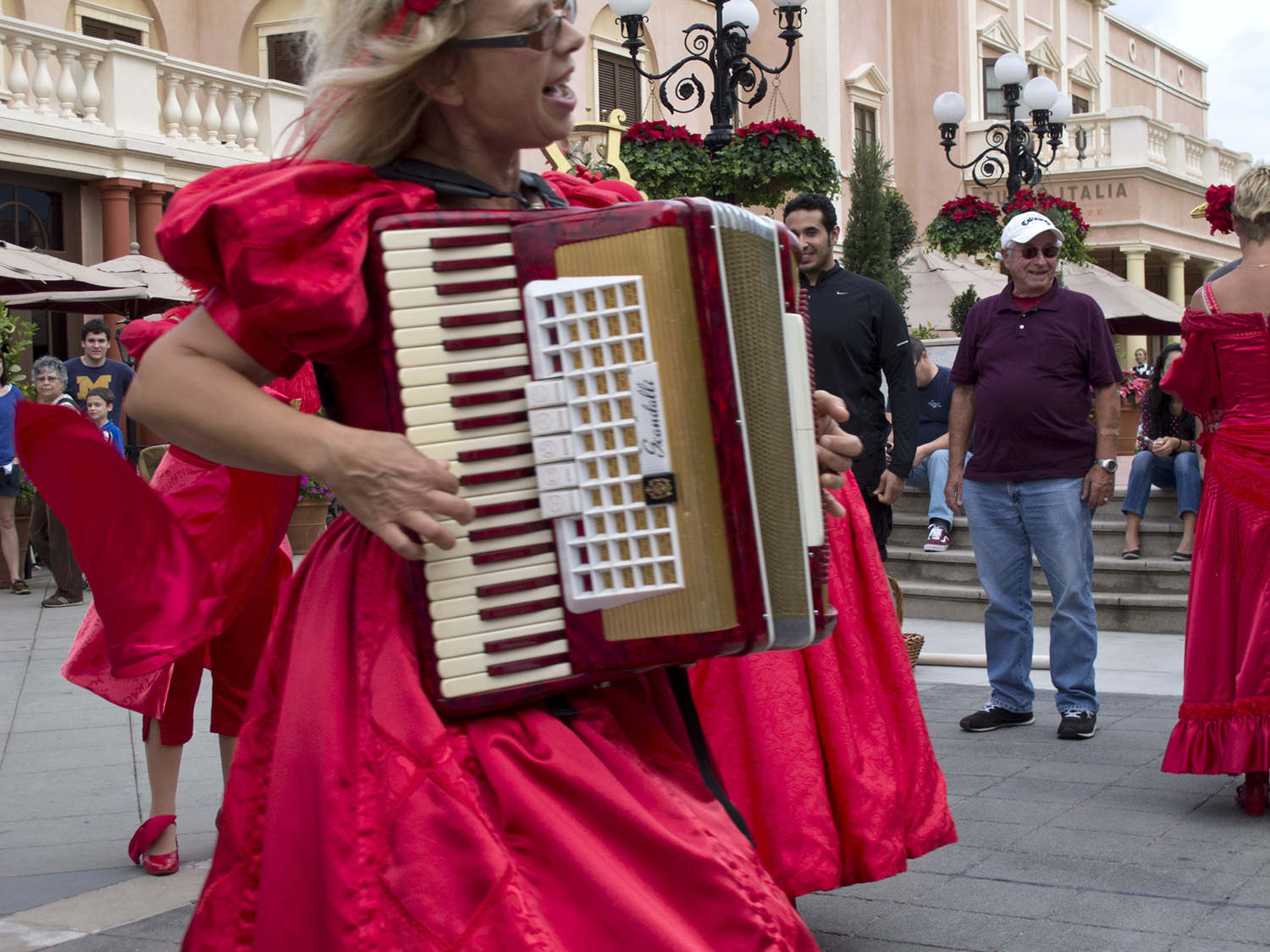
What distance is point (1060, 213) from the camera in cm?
1727

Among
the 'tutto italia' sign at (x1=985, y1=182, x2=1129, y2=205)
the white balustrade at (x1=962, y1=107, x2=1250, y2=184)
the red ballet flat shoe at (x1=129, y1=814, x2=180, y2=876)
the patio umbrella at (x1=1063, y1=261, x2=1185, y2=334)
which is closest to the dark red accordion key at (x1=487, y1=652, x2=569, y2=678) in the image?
the red ballet flat shoe at (x1=129, y1=814, x2=180, y2=876)

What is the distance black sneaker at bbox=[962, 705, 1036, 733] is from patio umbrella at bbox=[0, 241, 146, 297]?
353 inches

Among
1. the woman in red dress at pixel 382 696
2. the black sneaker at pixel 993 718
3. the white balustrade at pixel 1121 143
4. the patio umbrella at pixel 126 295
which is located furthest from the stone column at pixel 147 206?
the white balustrade at pixel 1121 143

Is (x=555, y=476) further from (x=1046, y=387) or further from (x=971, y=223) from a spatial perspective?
(x=971, y=223)

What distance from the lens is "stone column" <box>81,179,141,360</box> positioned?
16.0 m

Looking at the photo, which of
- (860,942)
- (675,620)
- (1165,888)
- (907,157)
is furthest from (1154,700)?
(907,157)

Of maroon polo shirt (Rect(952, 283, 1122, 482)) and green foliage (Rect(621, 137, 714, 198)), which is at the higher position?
green foliage (Rect(621, 137, 714, 198))

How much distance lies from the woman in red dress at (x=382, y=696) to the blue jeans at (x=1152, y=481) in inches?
334

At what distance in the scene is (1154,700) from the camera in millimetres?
6566

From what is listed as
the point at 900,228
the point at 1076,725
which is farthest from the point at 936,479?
the point at 900,228

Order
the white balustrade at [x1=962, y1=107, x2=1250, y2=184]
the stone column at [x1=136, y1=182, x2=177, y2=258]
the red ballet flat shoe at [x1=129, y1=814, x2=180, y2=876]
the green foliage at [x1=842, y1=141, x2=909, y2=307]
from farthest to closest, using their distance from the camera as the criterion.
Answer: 1. the white balustrade at [x1=962, y1=107, x2=1250, y2=184]
2. the green foliage at [x1=842, y1=141, x2=909, y2=307]
3. the stone column at [x1=136, y1=182, x2=177, y2=258]
4. the red ballet flat shoe at [x1=129, y1=814, x2=180, y2=876]

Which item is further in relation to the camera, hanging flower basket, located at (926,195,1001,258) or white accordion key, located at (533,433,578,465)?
hanging flower basket, located at (926,195,1001,258)

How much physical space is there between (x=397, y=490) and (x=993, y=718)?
483cm

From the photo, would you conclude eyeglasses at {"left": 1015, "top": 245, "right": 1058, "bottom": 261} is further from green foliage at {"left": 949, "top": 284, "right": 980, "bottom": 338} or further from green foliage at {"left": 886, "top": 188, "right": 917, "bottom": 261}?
green foliage at {"left": 886, "top": 188, "right": 917, "bottom": 261}
